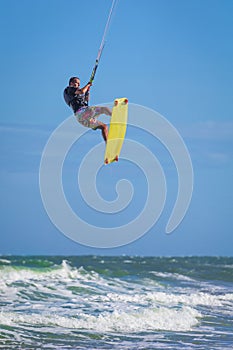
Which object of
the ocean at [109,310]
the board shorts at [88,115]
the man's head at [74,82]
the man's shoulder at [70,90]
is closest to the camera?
the board shorts at [88,115]

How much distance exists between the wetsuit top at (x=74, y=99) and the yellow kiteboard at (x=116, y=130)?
58 centimetres

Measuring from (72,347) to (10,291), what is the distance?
7.83 metres

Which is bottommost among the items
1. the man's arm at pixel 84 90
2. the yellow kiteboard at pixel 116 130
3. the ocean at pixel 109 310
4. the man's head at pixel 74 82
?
the ocean at pixel 109 310

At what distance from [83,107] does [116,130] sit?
0.81 metres

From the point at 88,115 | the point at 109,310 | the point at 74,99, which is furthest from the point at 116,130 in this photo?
the point at 109,310

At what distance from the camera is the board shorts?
11.4 metres

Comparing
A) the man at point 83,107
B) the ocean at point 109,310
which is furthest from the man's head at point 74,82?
the ocean at point 109,310

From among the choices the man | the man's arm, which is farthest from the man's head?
the man's arm

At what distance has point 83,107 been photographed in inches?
454

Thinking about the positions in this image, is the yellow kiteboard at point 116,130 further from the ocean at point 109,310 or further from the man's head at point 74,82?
the ocean at point 109,310

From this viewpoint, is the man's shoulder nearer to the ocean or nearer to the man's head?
the man's head

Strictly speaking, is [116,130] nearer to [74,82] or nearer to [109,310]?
[74,82]

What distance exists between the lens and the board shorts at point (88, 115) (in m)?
11.4

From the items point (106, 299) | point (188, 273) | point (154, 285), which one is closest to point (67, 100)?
point (106, 299)
